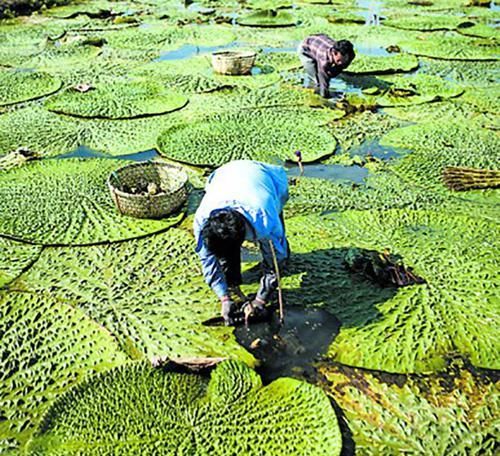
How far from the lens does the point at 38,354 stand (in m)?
2.45

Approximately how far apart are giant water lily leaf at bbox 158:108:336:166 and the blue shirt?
1869 millimetres

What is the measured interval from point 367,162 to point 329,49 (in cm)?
162

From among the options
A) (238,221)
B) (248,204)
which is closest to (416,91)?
(248,204)

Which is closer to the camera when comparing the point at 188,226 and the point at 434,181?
the point at 188,226

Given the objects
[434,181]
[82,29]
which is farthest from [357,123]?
[82,29]

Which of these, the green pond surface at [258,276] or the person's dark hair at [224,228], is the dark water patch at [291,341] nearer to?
the green pond surface at [258,276]

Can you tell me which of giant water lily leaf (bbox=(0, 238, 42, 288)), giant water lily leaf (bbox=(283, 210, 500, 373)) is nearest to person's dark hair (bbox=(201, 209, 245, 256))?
giant water lily leaf (bbox=(283, 210, 500, 373))

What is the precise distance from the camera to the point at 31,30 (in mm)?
8891

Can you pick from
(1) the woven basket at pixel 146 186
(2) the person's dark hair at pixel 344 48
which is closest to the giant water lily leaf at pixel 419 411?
(1) the woven basket at pixel 146 186

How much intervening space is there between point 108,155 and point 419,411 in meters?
3.47

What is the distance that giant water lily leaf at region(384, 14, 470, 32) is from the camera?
8.88m

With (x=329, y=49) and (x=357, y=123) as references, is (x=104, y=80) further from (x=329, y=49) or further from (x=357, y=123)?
(x=357, y=123)

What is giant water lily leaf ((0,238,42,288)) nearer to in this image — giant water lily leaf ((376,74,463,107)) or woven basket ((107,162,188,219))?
woven basket ((107,162,188,219))

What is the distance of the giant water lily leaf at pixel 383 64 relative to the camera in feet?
21.6
